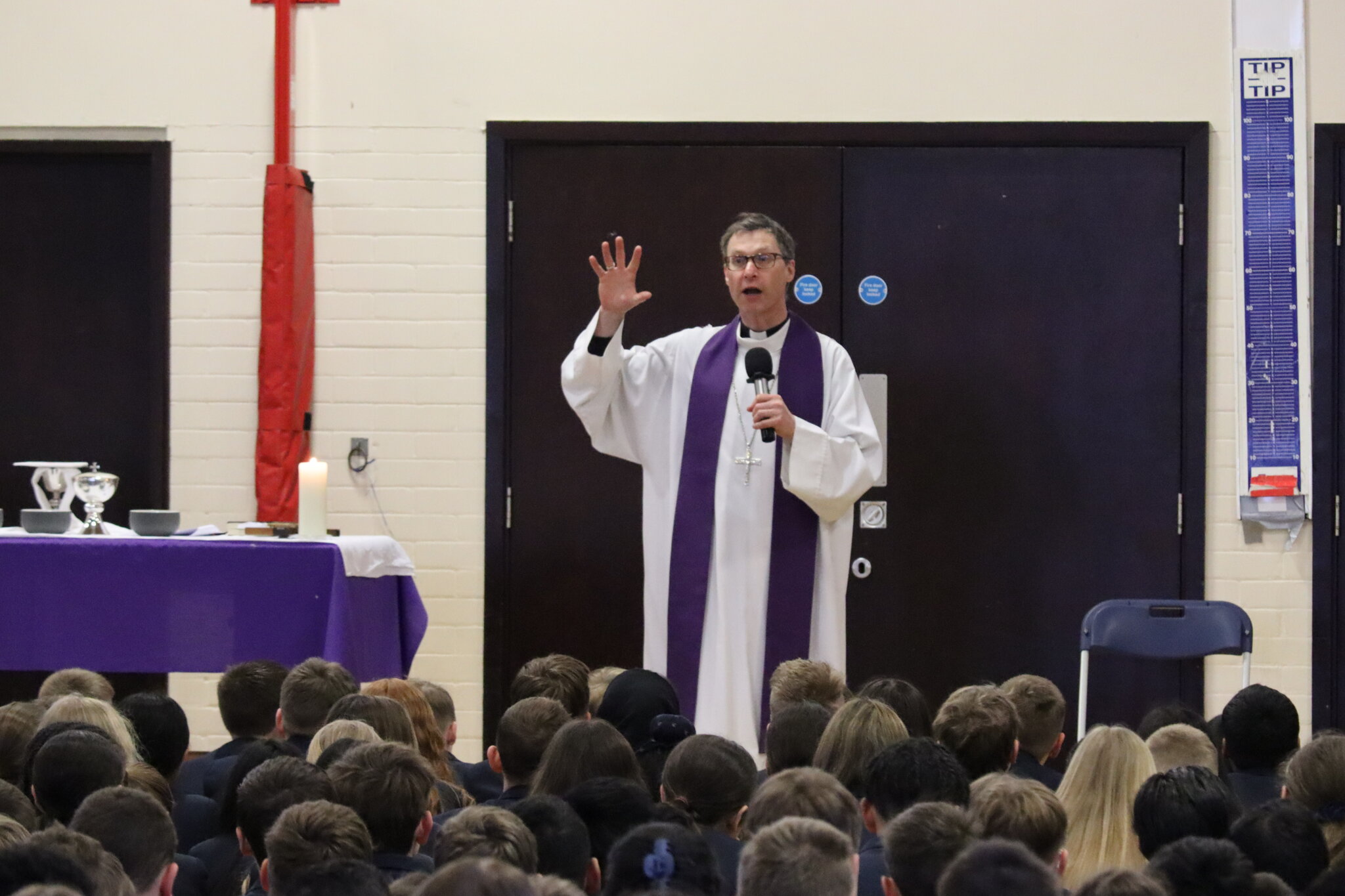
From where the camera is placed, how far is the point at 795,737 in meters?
3.68

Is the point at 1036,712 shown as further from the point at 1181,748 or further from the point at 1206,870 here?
the point at 1206,870

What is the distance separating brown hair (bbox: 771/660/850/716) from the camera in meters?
4.22

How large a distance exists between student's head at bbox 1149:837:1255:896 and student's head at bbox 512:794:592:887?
0.87 meters

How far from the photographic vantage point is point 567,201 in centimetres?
652

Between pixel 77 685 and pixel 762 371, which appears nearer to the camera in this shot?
pixel 77 685

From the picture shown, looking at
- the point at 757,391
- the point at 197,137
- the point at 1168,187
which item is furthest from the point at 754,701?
the point at 197,137

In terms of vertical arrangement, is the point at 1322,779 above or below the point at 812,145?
below

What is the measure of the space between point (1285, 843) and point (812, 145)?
162 inches

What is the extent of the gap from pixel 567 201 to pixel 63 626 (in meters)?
2.52

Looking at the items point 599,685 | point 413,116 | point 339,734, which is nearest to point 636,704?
point 599,685

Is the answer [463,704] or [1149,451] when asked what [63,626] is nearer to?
[463,704]

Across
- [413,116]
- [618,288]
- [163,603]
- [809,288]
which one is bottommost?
[163,603]

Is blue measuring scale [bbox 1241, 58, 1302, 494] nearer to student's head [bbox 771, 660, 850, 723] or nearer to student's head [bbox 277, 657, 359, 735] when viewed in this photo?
student's head [bbox 771, 660, 850, 723]

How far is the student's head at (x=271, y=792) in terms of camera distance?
2879 mm
